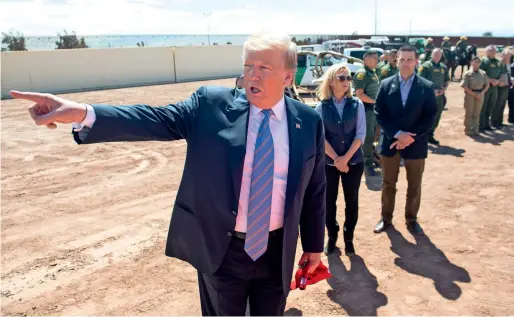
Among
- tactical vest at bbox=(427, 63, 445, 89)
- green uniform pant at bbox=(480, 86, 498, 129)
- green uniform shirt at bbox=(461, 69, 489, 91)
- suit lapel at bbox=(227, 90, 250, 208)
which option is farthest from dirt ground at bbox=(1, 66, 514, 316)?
green uniform pant at bbox=(480, 86, 498, 129)

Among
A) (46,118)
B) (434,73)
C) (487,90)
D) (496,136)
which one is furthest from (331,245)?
(487,90)

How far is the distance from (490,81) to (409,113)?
6.34 metres

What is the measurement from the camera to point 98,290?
3.94m

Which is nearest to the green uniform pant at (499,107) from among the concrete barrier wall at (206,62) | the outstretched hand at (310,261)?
the outstretched hand at (310,261)

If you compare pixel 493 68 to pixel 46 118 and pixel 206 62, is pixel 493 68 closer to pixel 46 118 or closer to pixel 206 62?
pixel 46 118

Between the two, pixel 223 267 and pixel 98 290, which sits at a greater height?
pixel 223 267

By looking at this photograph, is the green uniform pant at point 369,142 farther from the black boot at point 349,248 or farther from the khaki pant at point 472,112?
the khaki pant at point 472,112

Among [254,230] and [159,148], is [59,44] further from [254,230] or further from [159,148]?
[254,230]

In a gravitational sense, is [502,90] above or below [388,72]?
below

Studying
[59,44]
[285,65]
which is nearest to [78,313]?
[285,65]

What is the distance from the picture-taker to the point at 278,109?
2.09 m

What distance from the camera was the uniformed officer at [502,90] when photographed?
9883 mm

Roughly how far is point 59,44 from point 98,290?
80.9 ft

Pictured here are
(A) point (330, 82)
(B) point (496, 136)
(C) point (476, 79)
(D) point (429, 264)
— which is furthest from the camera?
(B) point (496, 136)
